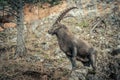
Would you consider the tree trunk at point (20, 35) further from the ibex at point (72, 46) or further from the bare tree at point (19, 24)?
the ibex at point (72, 46)

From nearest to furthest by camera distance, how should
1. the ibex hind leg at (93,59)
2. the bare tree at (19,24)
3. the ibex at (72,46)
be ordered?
the ibex at (72,46)
the ibex hind leg at (93,59)
the bare tree at (19,24)

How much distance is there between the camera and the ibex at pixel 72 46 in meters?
13.9

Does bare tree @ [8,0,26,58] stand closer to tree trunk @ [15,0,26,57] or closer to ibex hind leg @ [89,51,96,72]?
tree trunk @ [15,0,26,57]

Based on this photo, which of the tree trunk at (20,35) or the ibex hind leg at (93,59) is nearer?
the ibex hind leg at (93,59)

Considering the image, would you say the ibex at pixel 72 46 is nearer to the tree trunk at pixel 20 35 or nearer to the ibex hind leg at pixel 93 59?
the ibex hind leg at pixel 93 59

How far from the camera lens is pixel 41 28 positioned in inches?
808

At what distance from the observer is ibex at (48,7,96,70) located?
13.9 meters

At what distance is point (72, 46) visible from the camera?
13.9m

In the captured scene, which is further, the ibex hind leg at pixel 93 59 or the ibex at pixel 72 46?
the ibex hind leg at pixel 93 59

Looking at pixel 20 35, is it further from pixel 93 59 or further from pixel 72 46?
pixel 93 59

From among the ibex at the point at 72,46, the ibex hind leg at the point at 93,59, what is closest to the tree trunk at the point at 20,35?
the ibex at the point at 72,46

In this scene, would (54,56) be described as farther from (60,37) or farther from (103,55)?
(60,37)

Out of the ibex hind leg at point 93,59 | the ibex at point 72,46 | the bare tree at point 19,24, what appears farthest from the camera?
the bare tree at point 19,24

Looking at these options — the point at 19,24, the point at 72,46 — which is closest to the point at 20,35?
Answer: the point at 19,24
